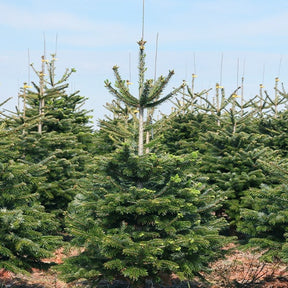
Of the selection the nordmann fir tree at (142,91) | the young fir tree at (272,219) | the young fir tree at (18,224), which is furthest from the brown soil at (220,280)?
the nordmann fir tree at (142,91)

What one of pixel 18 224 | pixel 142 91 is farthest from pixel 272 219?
pixel 18 224

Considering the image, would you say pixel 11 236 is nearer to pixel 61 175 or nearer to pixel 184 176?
pixel 184 176

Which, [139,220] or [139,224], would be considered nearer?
[139,220]

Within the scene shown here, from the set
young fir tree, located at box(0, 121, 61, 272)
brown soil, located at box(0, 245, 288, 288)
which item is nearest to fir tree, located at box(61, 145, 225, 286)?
young fir tree, located at box(0, 121, 61, 272)

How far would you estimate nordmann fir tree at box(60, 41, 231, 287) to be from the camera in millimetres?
6082

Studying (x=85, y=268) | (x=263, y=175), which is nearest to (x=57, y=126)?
(x=263, y=175)

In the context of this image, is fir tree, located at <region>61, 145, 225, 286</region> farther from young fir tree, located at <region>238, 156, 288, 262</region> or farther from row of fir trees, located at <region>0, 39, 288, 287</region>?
young fir tree, located at <region>238, 156, 288, 262</region>

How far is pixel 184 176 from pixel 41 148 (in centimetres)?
557

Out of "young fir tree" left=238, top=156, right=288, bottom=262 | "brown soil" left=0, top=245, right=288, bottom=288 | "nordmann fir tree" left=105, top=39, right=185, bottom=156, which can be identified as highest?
"nordmann fir tree" left=105, top=39, right=185, bottom=156

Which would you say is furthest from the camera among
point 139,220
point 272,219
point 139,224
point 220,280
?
point 220,280

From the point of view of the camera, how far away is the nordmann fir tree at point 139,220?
20.0ft

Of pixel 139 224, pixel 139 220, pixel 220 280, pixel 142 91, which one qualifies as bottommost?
pixel 220 280

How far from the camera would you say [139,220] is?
6.47 metres

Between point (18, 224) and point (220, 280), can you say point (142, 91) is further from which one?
point (220, 280)
